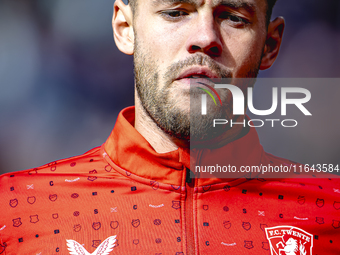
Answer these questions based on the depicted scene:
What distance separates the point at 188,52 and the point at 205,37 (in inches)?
3.3

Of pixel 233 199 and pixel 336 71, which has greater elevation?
pixel 336 71

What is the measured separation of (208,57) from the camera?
129 cm

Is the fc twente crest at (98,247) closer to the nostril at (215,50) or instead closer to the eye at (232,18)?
the nostril at (215,50)

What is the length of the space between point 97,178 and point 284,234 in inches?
28.7

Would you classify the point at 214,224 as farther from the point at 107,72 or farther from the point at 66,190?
the point at 107,72

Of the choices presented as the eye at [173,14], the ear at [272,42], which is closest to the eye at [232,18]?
the eye at [173,14]

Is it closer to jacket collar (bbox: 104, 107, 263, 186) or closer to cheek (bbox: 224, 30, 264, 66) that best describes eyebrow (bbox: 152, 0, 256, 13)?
cheek (bbox: 224, 30, 264, 66)

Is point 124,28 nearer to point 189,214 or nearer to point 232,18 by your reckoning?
point 232,18

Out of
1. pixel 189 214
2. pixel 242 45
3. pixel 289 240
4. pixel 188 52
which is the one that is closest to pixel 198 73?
pixel 188 52

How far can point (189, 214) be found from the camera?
127 centimetres

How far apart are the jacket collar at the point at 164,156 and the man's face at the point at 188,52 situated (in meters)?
0.10

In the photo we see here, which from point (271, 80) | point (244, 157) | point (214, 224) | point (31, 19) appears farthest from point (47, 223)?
point (271, 80)

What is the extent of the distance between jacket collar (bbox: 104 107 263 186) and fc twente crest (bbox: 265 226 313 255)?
0.27m

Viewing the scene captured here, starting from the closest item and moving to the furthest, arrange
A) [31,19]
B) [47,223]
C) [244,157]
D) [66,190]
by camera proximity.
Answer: [47,223]
[66,190]
[244,157]
[31,19]
